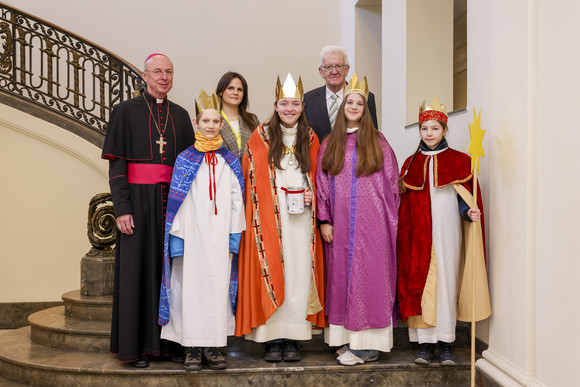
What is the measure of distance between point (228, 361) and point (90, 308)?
1.47m

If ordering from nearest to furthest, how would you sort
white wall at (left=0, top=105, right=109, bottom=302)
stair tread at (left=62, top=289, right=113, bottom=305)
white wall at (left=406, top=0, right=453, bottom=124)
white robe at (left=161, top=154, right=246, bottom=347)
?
white robe at (left=161, top=154, right=246, bottom=347) < stair tread at (left=62, top=289, right=113, bottom=305) < white wall at (left=406, top=0, right=453, bottom=124) < white wall at (left=0, top=105, right=109, bottom=302)

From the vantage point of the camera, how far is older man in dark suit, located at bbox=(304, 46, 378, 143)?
4.21 metres

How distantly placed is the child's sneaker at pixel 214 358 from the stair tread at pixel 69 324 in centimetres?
92

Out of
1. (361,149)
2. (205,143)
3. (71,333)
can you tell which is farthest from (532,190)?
(71,333)

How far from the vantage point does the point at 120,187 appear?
345 centimetres

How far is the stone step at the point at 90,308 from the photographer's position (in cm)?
433

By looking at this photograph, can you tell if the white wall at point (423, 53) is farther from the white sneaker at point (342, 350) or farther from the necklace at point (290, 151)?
the white sneaker at point (342, 350)

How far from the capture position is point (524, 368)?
303cm

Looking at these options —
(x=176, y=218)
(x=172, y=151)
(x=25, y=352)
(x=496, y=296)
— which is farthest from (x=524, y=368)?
(x=25, y=352)

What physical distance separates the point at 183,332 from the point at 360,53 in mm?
5152

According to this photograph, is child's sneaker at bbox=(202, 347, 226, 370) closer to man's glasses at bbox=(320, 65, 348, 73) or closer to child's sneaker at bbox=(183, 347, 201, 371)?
child's sneaker at bbox=(183, 347, 201, 371)

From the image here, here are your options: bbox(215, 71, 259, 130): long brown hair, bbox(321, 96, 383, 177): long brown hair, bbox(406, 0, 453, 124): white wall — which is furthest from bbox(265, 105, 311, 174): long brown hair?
bbox(406, 0, 453, 124): white wall

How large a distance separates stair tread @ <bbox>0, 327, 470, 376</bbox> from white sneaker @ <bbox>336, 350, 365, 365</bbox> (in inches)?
1.3

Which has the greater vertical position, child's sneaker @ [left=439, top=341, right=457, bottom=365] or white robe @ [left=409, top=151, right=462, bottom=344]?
white robe @ [left=409, top=151, right=462, bottom=344]
